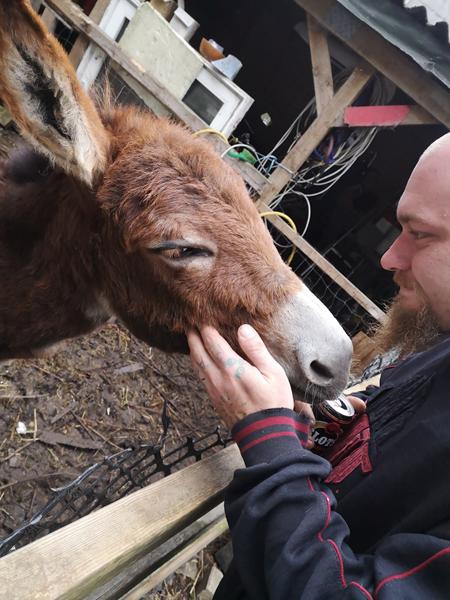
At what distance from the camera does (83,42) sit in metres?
5.82

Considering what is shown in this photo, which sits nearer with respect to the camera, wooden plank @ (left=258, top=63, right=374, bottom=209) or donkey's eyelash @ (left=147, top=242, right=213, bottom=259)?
donkey's eyelash @ (left=147, top=242, right=213, bottom=259)

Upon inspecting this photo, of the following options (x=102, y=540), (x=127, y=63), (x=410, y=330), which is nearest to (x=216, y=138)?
(x=127, y=63)

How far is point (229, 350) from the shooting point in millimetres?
1439

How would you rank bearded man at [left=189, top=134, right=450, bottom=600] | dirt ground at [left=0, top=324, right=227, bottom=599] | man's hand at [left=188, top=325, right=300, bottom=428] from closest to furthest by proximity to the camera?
1. bearded man at [left=189, top=134, right=450, bottom=600]
2. man's hand at [left=188, top=325, right=300, bottom=428]
3. dirt ground at [left=0, top=324, right=227, bottom=599]

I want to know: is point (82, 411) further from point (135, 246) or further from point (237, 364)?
point (237, 364)

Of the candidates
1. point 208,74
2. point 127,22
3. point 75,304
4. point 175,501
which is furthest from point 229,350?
point 127,22

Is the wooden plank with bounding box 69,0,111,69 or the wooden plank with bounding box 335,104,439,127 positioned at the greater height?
the wooden plank with bounding box 335,104,439,127

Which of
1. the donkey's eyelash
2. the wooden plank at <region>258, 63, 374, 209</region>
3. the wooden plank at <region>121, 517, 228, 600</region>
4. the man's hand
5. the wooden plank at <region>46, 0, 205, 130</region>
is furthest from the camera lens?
the wooden plank at <region>46, 0, 205, 130</region>

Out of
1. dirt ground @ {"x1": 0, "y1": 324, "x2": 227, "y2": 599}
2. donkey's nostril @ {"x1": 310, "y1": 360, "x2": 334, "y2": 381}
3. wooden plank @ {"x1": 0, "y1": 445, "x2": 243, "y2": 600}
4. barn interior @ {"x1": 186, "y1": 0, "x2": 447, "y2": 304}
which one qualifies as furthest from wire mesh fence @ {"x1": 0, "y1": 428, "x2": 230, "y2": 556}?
barn interior @ {"x1": 186, "y1": 0, "x2": 447, "y2": 304}

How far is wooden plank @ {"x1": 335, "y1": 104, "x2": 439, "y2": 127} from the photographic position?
5.46 metres

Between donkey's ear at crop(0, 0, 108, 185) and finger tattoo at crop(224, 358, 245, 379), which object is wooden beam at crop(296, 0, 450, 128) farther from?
finger tattoo at crop(224, 358, 245, 379)

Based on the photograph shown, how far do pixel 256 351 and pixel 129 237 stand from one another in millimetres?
700

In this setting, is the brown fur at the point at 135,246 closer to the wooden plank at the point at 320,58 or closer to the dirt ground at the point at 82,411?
the dirt ground at the point at 82,411

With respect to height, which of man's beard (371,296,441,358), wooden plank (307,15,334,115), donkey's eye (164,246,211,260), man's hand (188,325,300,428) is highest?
wooden plank (307,15,334,115)
